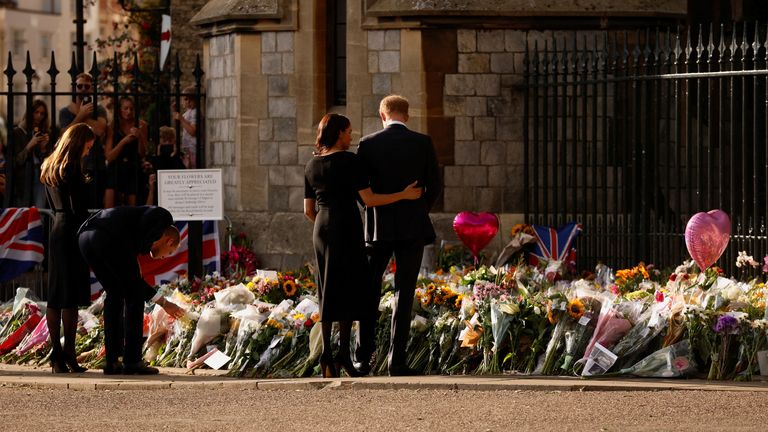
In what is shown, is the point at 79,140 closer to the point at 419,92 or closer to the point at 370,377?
the point at 370,377

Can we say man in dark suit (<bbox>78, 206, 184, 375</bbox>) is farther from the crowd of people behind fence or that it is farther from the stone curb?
the crowd of people behind fence

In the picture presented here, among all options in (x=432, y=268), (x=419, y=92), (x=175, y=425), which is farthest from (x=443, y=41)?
(x=175, y=425)

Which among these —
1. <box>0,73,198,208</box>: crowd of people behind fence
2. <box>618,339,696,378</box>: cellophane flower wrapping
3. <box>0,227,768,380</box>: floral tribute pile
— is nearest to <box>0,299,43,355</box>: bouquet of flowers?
<box>0,227,768,380</box>: floral tribute pile

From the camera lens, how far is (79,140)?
1172 cm

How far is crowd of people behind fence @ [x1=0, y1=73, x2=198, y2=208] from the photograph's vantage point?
16438 millimetres

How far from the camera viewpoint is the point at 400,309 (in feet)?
37.0

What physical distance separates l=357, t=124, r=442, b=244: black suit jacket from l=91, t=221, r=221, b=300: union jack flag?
4.79 m

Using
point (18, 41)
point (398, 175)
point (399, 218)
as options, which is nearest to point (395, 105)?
point (398, 175)

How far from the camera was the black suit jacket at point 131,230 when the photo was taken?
37.4 ft

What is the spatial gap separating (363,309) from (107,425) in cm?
243

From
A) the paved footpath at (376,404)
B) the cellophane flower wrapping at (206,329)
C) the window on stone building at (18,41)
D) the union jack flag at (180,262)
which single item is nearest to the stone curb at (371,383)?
the paved footpath at (376,404)

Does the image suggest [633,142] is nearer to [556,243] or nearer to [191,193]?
[556,243]

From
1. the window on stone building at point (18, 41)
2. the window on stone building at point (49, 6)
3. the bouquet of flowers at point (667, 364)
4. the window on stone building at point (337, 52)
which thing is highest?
the window on stone building at point (49, 6)

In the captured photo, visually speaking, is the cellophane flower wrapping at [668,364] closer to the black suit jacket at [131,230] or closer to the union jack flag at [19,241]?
the black suit jacket at [131,230]
